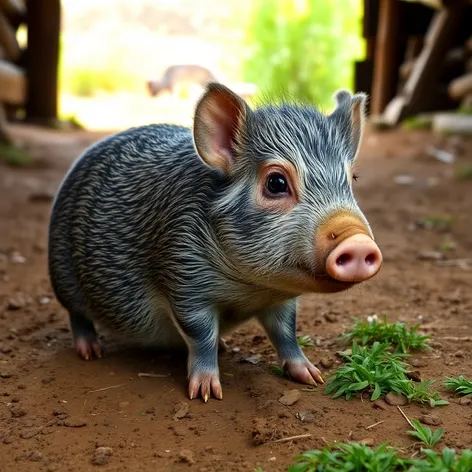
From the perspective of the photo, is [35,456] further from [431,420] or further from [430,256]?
[430,256]

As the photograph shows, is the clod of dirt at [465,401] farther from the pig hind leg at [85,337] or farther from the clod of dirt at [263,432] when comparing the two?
the pig hind leg at [85,337]

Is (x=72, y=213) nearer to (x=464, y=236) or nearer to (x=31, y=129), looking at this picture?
(x=464, y=236)

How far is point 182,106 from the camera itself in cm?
1973

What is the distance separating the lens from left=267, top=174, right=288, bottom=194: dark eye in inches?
115

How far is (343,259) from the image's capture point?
254 centimetres

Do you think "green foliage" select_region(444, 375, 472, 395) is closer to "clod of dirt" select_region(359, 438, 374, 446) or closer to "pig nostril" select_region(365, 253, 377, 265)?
"clod of dirt" select_region(359, 438, 374, 446)

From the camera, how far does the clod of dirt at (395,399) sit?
2.95 meters

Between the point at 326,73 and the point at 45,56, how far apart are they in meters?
8.85

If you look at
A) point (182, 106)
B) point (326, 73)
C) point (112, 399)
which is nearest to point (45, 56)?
point (182, 106)

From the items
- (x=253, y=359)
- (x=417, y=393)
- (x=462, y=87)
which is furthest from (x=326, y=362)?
(x=462, y=87)

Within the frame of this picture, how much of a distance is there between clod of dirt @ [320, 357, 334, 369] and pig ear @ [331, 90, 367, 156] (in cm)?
97

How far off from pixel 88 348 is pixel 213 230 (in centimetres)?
107

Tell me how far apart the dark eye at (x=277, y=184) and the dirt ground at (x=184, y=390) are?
844 millimetres

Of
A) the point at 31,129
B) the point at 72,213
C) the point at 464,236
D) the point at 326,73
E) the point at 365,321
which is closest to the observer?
the point at 72,213
